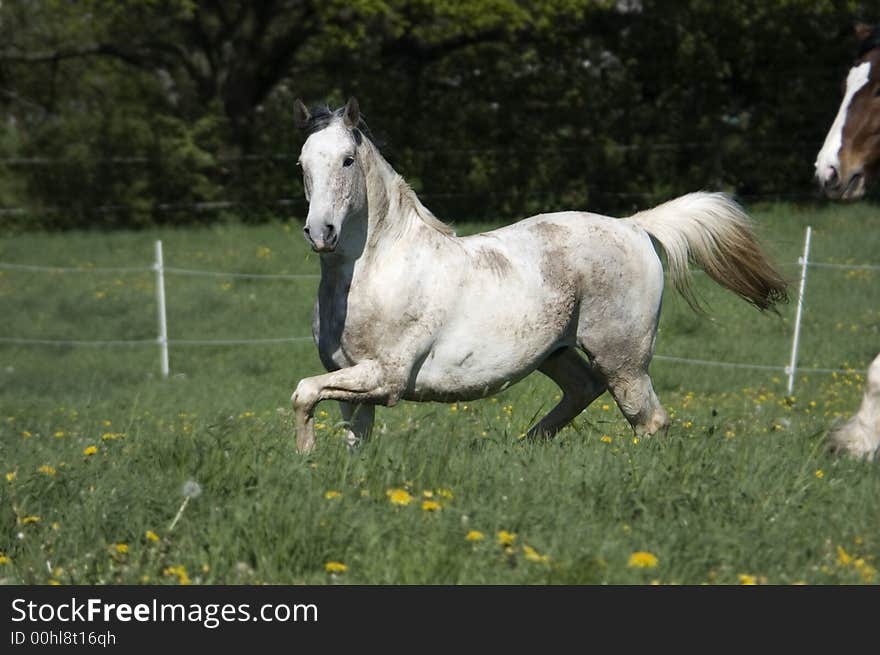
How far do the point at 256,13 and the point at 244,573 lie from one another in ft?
62.3

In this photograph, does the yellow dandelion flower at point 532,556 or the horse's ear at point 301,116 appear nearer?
the yellow dandelion flower at point 532,556

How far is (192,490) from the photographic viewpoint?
183 inches

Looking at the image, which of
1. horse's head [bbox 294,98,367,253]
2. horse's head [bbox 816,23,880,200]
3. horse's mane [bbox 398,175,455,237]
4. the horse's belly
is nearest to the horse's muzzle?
horse's head [bbox 294,98,367,253]

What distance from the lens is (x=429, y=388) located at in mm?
5887

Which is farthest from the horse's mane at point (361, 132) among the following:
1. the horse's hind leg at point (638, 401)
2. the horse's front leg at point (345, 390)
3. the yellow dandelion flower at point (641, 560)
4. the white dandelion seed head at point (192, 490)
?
Result: the yellow dandelion flower at point (641, 560)

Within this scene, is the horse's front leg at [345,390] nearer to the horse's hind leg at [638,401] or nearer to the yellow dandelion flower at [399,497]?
the yellow dandelion flower at [399,497]

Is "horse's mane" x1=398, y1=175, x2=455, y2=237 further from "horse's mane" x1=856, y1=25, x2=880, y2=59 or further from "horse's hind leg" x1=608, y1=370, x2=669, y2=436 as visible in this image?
"horse's mane" x1=856, y1=25, x2=880, y2=59

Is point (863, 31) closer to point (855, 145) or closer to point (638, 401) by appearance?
point (855, 145)

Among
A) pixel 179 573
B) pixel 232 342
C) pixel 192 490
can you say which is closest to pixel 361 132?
pixel 192 490

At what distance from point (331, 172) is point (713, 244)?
2.44 m

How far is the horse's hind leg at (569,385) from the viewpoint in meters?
6.61

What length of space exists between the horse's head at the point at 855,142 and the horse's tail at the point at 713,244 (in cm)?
104
